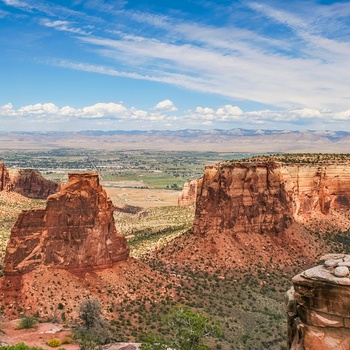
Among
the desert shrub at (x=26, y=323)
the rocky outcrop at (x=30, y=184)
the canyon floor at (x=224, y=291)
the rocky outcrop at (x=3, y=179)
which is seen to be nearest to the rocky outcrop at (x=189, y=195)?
the rocky outcrop at (x=30, y=184)

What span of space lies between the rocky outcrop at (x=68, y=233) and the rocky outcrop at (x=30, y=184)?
8789 cm

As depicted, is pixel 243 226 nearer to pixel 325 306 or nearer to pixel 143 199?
pixel 325 306

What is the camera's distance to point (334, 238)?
7494 cm

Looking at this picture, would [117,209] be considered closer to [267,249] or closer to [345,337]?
[267,249]

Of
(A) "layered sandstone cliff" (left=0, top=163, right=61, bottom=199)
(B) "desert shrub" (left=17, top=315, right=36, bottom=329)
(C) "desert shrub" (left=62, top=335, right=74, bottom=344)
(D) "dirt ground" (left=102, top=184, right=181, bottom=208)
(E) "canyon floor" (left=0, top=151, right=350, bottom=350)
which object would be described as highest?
(A) "layered sandstone cliff" (left=0, top=163, right=61, bottom=199)

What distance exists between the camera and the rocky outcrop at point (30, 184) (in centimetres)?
13200

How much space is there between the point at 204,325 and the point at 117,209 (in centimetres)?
11460

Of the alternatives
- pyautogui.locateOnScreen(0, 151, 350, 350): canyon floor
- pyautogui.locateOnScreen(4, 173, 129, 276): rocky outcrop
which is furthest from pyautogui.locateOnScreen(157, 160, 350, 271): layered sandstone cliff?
pyautogui.locateOnScreen(4, 173, 129, 276): rocky outcrop

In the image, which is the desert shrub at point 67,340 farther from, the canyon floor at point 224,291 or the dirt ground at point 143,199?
the dirt ground at point 143,199

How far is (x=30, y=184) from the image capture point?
437ft

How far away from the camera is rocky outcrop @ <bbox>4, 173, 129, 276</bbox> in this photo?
44406 millimetres

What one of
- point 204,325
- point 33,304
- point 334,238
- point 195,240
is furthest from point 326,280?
point 334,238

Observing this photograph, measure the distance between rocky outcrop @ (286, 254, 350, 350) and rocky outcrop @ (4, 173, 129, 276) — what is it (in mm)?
33505

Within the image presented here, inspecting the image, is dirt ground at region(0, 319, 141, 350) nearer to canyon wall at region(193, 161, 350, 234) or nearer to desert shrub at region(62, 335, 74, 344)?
desert shrub at region(62, 335, 74, 344)
